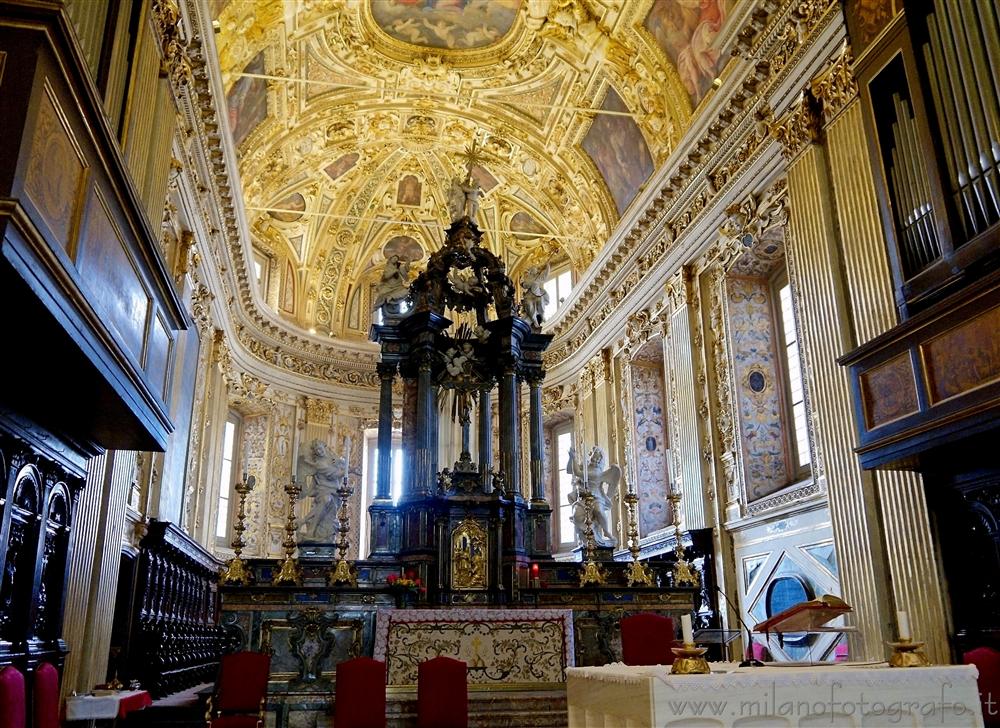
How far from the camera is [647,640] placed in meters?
7.99

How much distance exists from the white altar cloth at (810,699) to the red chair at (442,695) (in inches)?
106

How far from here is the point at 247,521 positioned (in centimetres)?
1894

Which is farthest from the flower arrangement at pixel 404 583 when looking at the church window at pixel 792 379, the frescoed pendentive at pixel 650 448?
the frescoed pendentive at pixel 650 448

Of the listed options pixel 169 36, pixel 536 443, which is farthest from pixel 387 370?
pixel 169 36

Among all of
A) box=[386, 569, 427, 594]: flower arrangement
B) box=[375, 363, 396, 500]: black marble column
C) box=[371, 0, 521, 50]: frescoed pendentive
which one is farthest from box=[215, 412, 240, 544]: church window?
box=[371, 0, 521, 50]: frescoed pendentive

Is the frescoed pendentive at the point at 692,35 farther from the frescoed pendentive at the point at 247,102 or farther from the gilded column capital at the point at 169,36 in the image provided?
the gilded column capital at the point at 169,36

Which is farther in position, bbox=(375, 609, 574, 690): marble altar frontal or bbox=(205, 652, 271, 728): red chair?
bbox=(375, 609, 574, 690): marble altar frontal

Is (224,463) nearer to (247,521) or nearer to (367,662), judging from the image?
(247,521)

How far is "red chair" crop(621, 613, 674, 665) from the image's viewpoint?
7891mm

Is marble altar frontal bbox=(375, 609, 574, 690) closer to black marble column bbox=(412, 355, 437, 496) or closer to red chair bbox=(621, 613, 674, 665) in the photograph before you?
red chair bbox=(621, 613, 674, 665)

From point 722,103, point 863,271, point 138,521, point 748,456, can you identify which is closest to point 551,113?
point 722,103

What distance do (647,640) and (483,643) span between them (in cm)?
200

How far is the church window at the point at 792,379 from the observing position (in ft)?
40.1

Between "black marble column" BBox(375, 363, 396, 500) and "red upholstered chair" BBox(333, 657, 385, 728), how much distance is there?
545 cm
